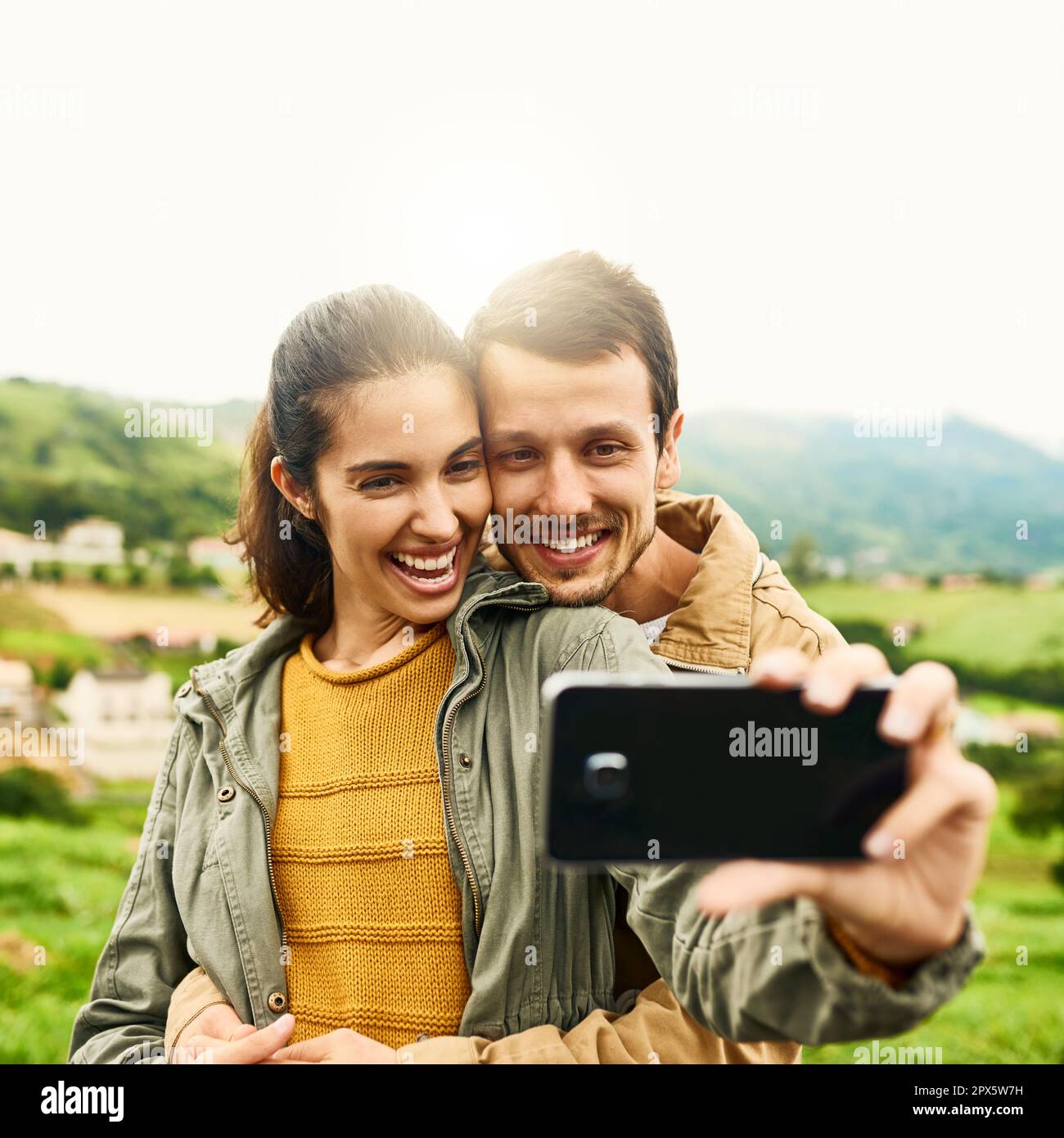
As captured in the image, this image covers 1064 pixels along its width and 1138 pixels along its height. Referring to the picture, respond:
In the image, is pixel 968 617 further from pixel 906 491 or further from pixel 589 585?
pixel 589 585

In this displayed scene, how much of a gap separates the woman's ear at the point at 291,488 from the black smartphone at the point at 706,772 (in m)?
1.08

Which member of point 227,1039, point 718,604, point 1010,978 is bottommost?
point 1010,978

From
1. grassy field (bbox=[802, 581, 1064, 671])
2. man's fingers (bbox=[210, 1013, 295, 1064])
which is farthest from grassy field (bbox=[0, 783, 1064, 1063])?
man's fingers (bbox=[210, 1013, 295, 1064])

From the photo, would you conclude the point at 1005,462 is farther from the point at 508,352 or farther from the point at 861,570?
the point at 508,352

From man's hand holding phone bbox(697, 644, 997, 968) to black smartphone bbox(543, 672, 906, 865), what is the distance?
0.02 m

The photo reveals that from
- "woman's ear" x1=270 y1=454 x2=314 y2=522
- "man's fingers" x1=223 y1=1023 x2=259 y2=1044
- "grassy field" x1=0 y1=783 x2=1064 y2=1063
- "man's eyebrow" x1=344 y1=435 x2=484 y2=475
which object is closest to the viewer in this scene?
"man's fingers" x1=223 y1=1023 x2=259 y2=1044

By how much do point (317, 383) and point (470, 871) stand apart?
849mm

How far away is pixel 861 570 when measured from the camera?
5273 millimetres

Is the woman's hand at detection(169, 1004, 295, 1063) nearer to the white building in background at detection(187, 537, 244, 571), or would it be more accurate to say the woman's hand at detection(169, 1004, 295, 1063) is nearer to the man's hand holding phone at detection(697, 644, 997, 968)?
the man's hand holding phone at detection(697, 644, 997, 968)

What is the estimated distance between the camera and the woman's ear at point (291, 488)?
1.95 m

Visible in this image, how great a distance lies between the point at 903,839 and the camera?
93 centimetres

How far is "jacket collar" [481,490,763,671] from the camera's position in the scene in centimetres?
191

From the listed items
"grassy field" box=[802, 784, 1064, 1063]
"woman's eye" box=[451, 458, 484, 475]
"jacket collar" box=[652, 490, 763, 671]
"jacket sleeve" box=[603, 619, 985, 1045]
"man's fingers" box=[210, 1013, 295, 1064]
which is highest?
"woman's eye" box=[451, 458, 484, 475]

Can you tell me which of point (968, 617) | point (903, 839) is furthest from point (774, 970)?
point (968, 617)
